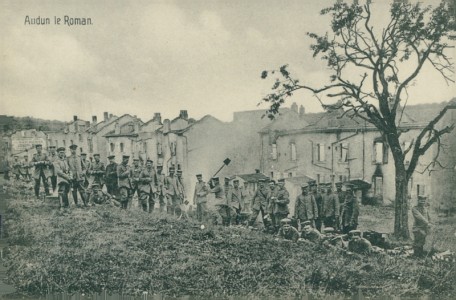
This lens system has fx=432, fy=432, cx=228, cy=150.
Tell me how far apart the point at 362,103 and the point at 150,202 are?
4287 millimetres

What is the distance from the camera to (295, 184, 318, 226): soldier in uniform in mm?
7336

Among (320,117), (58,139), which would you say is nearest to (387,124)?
(320,117)

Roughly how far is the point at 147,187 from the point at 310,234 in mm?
3188

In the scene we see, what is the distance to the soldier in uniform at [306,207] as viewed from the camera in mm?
7336

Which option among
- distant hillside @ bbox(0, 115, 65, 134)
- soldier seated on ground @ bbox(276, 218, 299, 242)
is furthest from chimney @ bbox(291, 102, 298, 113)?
distant hillside @ bbox(0, 115, 65, 134)

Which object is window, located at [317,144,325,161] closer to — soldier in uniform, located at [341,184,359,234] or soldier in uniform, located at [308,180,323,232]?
soldier in uniform, located at [308,180,323,232]

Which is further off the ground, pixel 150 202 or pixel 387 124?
pixel 387 124

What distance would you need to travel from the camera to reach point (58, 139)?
7637 millimetres

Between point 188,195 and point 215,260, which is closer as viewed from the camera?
point 215,260

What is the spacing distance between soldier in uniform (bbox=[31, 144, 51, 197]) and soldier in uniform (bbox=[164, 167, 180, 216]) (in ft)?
7.08

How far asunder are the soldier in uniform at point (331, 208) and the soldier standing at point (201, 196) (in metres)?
2.07

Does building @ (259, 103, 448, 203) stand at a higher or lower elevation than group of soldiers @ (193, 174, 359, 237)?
higher

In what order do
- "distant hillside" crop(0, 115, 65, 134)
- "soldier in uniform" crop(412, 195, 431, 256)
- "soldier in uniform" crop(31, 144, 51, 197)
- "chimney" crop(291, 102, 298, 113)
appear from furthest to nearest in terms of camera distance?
"soldier in uniform" crop(31, 144, 51, 197) → "distant hillside" crop(0, 115, 65, 134) → "chimney" crop(291, 102, 298, 113) → "soldier in uniform" crop(412, 195, 431, 256)

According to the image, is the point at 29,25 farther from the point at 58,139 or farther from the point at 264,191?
the point at 264,191
